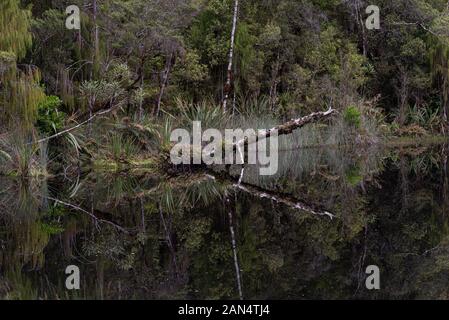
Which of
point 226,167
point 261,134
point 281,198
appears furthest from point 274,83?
point 281,198

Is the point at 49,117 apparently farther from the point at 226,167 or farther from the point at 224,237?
the point at 224,237

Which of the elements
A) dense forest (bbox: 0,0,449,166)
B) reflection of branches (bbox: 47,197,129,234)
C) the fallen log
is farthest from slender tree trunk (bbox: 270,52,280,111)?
reflection of branches (bbox: 47,197,129,234)

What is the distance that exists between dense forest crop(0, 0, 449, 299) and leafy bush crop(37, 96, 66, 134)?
0.05 m

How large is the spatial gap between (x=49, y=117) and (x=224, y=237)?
8724mm

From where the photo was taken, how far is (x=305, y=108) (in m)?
24.3

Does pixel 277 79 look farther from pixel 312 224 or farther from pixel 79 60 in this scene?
pixel 312 224

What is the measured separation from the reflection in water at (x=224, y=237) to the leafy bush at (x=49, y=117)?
1546mm

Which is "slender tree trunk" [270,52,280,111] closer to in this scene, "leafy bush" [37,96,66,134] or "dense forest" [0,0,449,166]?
"dense forest" [0,0,449,166]

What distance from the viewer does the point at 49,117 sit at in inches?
614

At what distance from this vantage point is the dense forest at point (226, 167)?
6605mm

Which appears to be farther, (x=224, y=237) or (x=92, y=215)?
(x=92, y=215)

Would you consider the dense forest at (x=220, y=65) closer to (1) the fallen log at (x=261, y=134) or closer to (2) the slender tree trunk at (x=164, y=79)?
(2) the slender tree trunk at (x=164, y=79)

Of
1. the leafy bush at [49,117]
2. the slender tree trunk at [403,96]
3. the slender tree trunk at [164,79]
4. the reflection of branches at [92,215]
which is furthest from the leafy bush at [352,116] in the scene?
the reflection of branches at [92,215]
